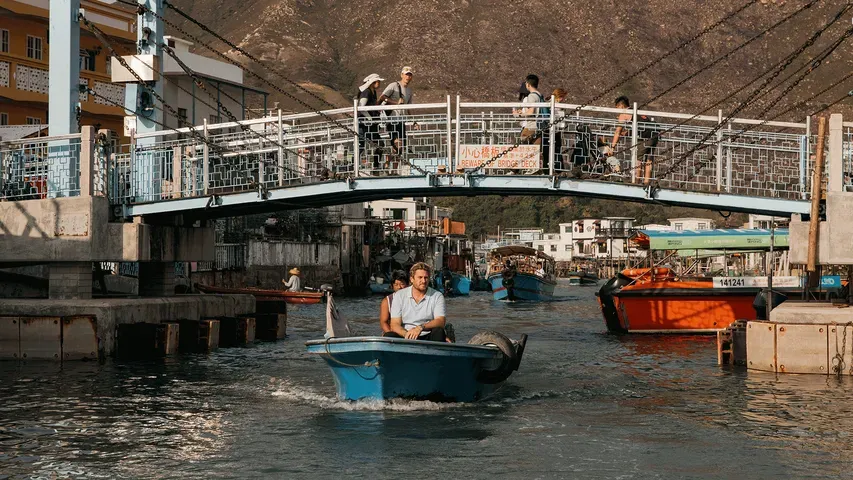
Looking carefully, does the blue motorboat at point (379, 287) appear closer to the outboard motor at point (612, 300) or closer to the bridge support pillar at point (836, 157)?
the outboard motor at point (612, 300)

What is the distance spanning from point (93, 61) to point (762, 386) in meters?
47.0

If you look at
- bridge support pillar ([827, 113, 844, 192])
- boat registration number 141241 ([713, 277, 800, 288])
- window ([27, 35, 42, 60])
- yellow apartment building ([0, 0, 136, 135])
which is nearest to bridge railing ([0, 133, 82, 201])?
bridge support pillar ([827, 113, 844, 192])

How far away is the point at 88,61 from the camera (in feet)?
200

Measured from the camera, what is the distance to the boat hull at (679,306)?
3466 cm

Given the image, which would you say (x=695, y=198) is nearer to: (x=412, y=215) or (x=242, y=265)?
(x=242, y=265)

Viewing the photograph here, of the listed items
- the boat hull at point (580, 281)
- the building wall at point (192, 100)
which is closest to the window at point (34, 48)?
the building wall at point (192, 100)

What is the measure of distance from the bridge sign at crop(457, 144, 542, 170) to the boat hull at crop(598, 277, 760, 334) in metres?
9.97

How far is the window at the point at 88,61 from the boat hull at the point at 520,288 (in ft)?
85.1

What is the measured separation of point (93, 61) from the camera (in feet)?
201

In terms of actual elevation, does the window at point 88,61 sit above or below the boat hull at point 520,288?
above

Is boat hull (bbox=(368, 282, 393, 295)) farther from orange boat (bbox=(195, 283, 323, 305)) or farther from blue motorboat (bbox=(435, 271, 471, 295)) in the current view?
orange boat (bbox=(195, 283, 323, 305))

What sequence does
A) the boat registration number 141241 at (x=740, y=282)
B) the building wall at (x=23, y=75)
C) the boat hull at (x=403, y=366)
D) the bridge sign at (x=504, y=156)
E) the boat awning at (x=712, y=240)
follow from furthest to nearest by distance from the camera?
1. the building wall at (x=23, y=75)
2. the boat awning at (x=712, y=240)
3. the boat registration number 141241 at (x=740, y=282)
4. the bridge sign at (x=504, y=156)
5. the boat hull at (x=403, y=366)

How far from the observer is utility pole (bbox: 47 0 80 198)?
89.9 feet

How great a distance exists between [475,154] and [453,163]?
54 centimetres
